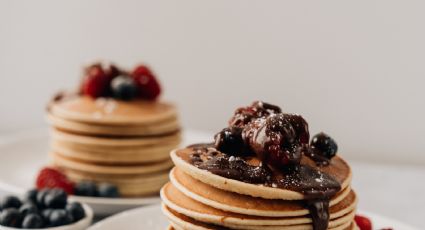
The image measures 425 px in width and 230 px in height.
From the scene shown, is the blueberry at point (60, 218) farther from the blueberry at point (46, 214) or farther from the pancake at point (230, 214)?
the pancake at point (230, 214)

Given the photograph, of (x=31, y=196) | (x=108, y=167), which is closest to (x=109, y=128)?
(x=108, y=167)

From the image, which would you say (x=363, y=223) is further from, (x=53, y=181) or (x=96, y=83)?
(x=96, y=83)

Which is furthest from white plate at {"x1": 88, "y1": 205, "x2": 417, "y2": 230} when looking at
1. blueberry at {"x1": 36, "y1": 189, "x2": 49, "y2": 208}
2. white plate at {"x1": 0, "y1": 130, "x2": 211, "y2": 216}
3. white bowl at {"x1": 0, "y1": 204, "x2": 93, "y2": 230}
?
blueberry at {"x1": 36, "y1": 189, "x2": 49, "y2": 208}

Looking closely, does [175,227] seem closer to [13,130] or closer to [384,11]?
[384,11]

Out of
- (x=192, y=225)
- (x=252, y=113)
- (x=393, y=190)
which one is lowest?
(x=393, y=190)

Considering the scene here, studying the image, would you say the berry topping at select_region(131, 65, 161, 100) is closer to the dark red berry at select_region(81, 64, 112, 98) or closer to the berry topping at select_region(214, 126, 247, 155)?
the dark red berry at select_region(81, 64, 112, 98)

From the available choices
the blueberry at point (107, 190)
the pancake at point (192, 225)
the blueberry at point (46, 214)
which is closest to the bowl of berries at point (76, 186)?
the blueberry at point (107, 190)

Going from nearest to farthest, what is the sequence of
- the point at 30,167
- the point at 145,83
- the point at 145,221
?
the point at 145,221, the point at 145,83, the point at 30,167
